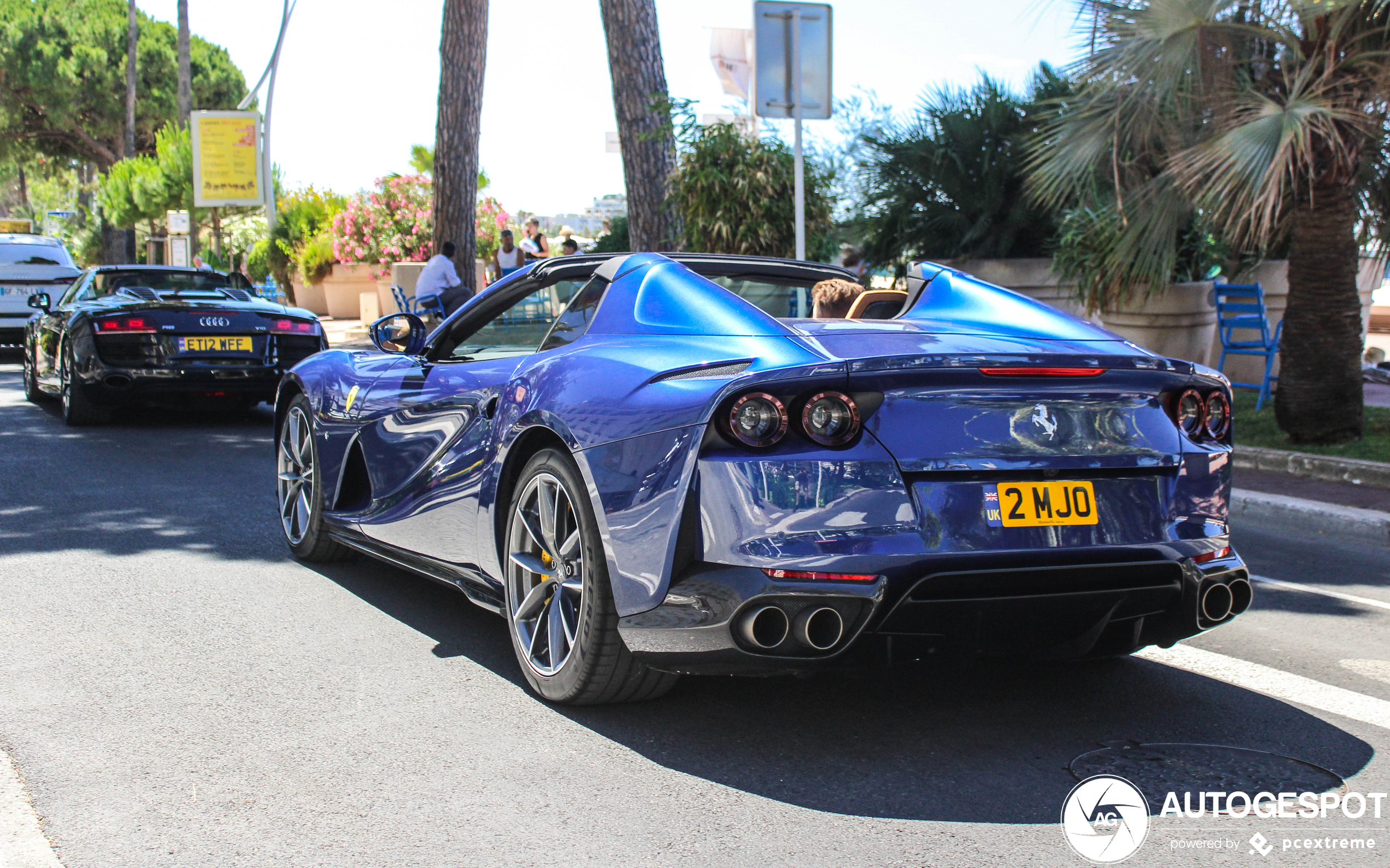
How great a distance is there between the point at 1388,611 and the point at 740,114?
460 inches

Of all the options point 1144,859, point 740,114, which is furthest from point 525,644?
point 740,114

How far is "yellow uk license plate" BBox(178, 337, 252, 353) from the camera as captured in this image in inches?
396

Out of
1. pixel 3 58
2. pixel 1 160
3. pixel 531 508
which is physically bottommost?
pixel 531 508

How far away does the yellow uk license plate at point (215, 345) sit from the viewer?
10.0 m

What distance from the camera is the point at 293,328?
409 inches

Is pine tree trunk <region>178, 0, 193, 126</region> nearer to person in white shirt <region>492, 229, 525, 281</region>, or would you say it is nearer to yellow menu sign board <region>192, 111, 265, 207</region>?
yellow menu sign board <region>192, 111, 265, 207</region>

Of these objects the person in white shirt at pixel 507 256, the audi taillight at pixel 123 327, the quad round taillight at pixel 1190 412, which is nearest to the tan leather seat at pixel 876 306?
the quad round taillight at pixel 1190 412

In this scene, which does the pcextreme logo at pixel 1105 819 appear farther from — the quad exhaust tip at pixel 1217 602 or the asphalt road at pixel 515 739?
the quad exhaust tip at pixel 1217 602

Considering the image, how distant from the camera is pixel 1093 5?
383 inches

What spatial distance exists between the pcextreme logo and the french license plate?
629 millimetres

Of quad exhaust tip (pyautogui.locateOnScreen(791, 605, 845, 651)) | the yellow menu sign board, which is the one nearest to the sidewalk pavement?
quad exhaust tip (pyautogui.locateOnScreen(791, 605, 845, 651))

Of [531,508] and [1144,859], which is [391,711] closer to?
[531,508]

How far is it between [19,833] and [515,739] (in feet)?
3.87

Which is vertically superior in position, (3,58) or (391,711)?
(3,58)
